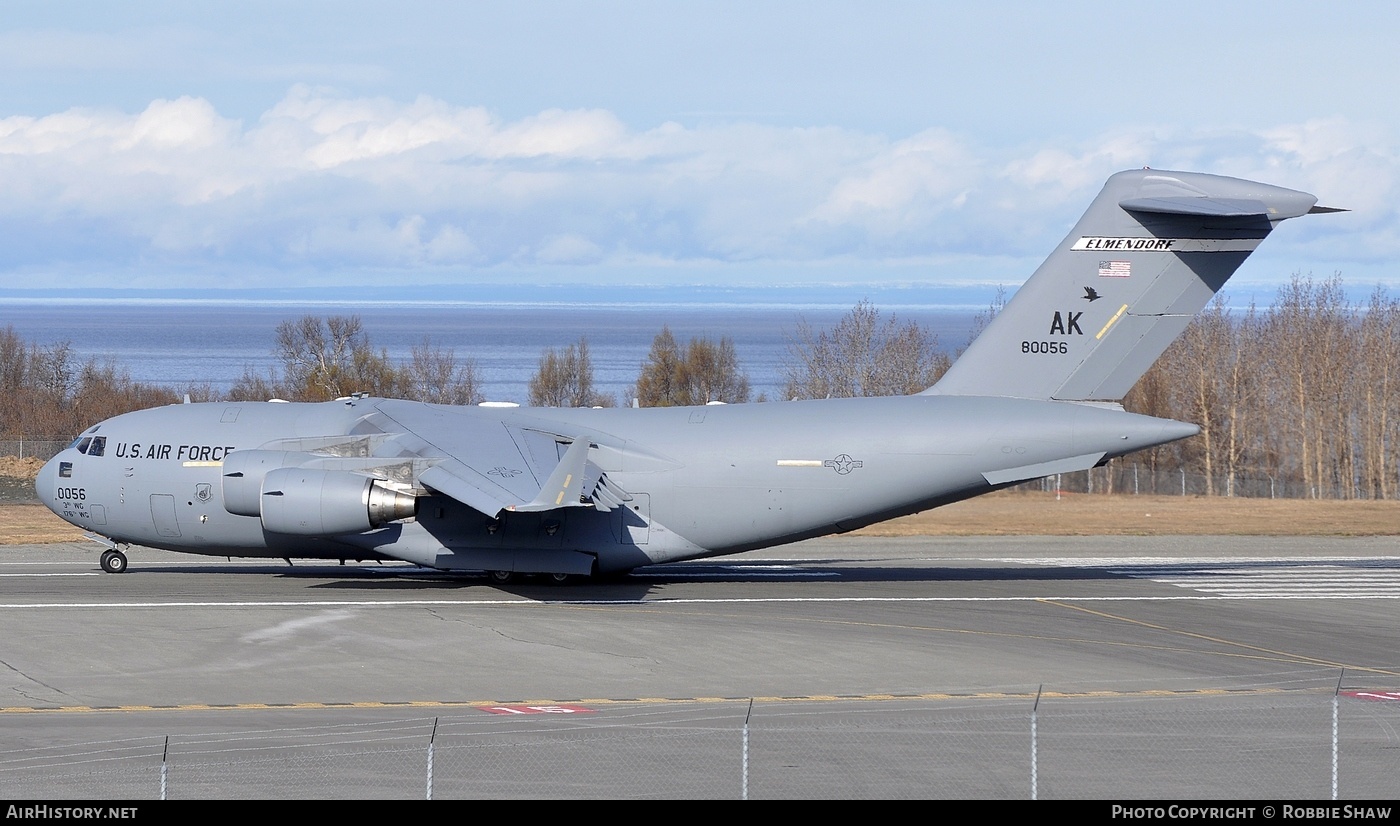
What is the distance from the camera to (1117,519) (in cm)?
3862

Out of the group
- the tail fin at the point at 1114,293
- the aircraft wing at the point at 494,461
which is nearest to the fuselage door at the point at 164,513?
the aircraft wing at the point at 494,461

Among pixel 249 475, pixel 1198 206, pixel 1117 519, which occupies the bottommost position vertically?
pixel 1117 519

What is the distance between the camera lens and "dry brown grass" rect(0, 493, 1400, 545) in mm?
34906

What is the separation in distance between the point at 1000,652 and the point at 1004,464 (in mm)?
4412

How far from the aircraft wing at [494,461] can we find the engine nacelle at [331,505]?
64cm

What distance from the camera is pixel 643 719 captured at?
547 inches

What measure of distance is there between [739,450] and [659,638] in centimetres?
472

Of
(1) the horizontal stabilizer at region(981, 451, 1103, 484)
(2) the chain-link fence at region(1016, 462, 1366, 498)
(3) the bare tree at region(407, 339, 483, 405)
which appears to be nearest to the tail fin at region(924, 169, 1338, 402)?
(1) the horizontal stabilizer at region(981, 451, 1103, 484)

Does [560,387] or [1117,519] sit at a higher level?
[560,387]

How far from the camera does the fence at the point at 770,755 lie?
10.6 metres

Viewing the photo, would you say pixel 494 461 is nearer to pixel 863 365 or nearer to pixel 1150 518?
pixel 1150 518

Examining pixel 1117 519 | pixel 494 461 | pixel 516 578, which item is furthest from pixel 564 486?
pixel 1117 519

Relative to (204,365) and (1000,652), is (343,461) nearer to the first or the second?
(1000,652)
